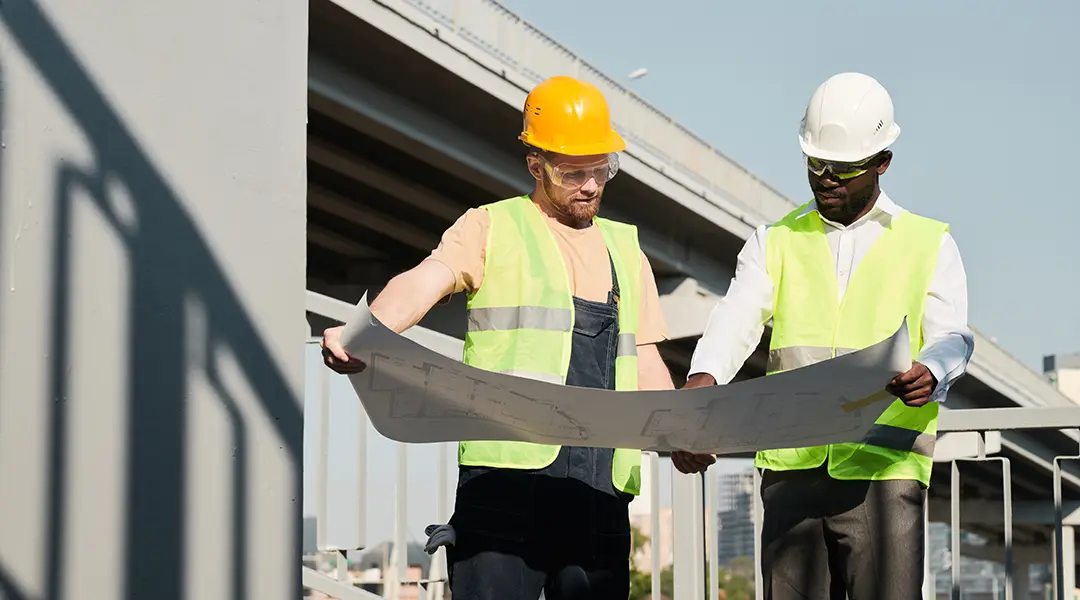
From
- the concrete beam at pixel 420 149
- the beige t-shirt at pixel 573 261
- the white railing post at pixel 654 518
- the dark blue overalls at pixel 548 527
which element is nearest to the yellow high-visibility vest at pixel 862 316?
the beige t-shirt at pixel 573 261

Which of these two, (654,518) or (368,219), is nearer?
(654,518)

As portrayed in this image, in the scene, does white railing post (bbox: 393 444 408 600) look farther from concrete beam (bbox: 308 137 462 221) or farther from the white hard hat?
concrete beam (bbox: 308 137 462 221)

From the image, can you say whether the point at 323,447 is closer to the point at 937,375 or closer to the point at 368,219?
the point at 937,375

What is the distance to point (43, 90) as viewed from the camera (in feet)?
12.0

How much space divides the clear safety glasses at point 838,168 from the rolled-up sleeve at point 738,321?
11.2 inches

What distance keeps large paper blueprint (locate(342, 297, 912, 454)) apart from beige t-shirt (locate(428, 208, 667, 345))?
40 cm

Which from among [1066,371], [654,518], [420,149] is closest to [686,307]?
[420,149]

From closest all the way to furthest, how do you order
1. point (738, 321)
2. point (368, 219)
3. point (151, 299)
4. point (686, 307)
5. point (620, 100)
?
point (151, 299), point (738, 321), point (620, 100), point (686, 307), point (368, 219)

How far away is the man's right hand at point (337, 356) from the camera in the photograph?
11.3 feet

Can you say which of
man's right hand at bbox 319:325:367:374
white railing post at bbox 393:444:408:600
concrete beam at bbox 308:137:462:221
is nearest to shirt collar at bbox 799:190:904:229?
man's right hand at bbox 319:325:367:374

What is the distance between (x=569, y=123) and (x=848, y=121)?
740 mm

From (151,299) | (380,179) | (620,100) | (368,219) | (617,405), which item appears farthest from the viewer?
(368,219)

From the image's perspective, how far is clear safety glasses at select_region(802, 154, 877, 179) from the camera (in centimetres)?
416

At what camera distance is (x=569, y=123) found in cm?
420
